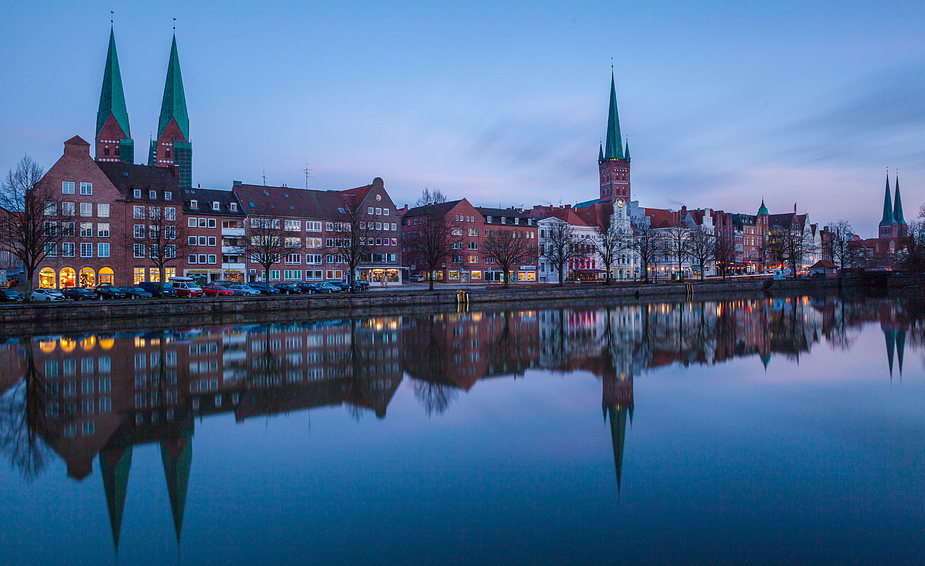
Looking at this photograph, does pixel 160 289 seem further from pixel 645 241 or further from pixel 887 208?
pixel 887 208

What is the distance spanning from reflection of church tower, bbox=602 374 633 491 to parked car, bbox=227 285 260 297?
127ft

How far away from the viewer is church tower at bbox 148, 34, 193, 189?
94562mm

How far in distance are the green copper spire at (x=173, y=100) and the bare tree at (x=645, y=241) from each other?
70.3 metres

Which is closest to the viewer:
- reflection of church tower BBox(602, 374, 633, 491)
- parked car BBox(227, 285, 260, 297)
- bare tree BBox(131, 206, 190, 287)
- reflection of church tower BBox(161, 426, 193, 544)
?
reflection of church tower BBox(161, 426, 193, 544)

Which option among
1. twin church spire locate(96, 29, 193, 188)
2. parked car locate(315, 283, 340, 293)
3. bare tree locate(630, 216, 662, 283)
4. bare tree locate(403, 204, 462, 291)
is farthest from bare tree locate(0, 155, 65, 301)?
bare tree locate(630, 216, 662, 283)

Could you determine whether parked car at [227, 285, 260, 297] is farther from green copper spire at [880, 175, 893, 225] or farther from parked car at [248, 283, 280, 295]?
green copper spire at [880, 175, 893, 225]

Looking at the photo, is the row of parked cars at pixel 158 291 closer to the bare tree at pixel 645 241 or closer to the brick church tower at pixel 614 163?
the bare tree at pixel 645 241

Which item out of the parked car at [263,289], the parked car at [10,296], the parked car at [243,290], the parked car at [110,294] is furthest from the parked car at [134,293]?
the parked car at [263,289]

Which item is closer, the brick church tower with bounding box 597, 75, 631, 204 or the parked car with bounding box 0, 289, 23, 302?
the parked car with bounding box 0, 289, 23, 302

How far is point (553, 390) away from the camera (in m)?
16.5

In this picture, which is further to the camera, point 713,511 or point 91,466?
point 91,466

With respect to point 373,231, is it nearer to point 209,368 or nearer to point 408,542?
point 209,368

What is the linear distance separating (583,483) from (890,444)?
6.44 m

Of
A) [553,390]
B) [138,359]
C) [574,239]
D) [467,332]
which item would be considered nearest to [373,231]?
[574,239]
